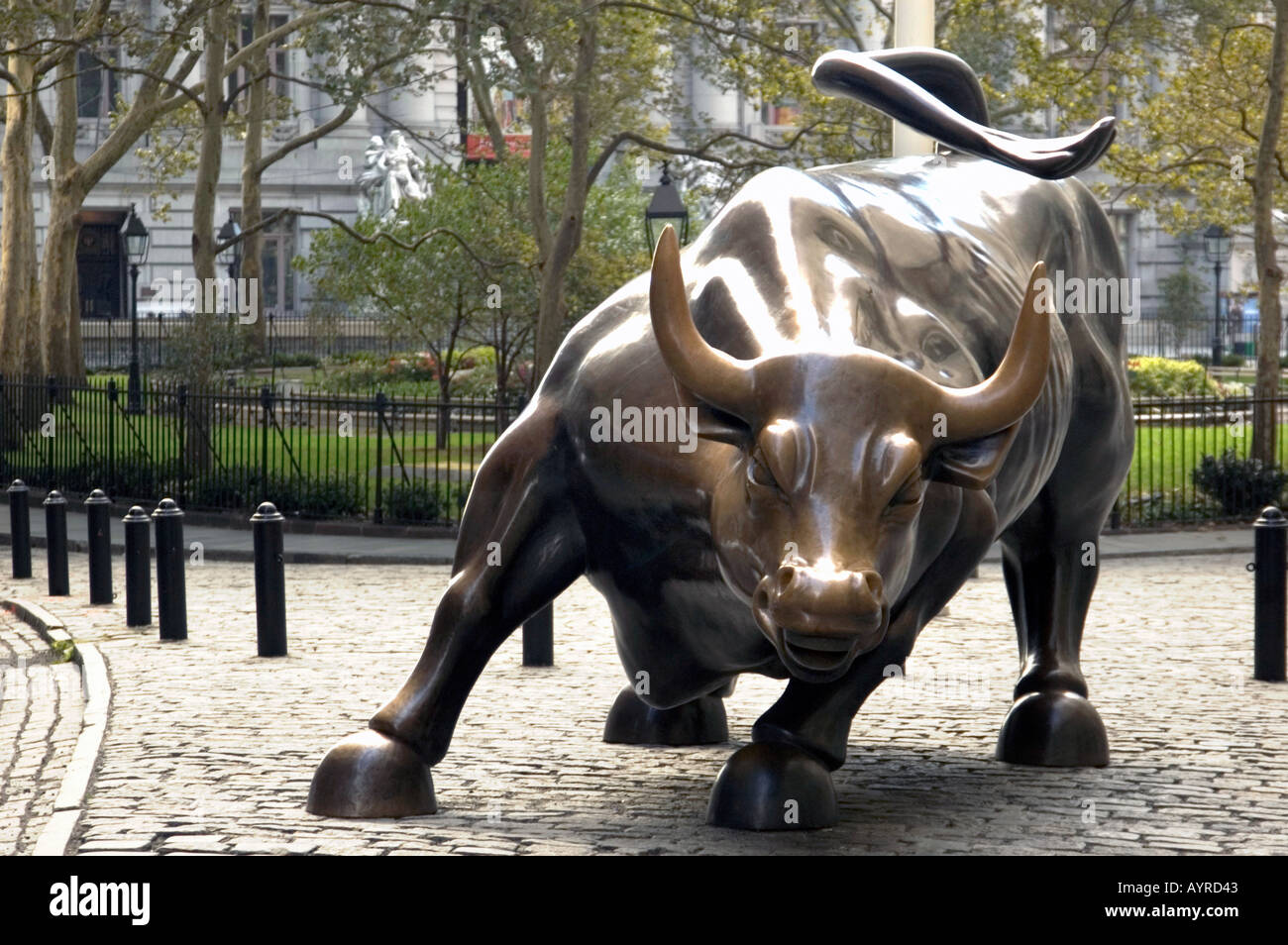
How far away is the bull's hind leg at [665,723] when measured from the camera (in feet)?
25.4

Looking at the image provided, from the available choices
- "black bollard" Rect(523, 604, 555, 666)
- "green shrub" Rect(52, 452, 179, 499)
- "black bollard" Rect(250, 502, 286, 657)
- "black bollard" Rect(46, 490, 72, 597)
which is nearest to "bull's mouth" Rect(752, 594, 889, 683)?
"black bollard" Rect(523, 604, 555, 666)

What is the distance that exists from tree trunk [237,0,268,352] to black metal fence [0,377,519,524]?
6.96 metres

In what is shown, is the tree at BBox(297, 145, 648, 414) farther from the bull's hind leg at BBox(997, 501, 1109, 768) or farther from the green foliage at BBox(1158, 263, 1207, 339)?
the green foliage at BBox(1158, 263, 1207, 339)

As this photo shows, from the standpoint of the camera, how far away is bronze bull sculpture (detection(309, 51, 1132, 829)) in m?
5.02

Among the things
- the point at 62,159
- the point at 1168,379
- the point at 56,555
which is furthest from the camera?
the point at 1168,379

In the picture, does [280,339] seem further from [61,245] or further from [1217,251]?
[1217,251]

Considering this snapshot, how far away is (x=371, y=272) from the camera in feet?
90.7

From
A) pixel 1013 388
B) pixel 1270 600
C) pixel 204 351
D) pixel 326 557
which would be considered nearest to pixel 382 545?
pixel 326 557

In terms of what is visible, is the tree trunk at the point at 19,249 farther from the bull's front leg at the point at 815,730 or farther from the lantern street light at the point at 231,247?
the bull's front leg at the point at 815,730

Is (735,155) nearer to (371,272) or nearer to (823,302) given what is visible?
(371,272)

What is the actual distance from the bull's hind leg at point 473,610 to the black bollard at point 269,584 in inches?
182

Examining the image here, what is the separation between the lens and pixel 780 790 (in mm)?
5770

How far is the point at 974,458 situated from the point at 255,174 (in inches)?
1135

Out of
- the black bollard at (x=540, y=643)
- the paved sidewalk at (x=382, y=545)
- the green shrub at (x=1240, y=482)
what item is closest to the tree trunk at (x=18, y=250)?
the paved sidewalk at (x=382, y=545)
